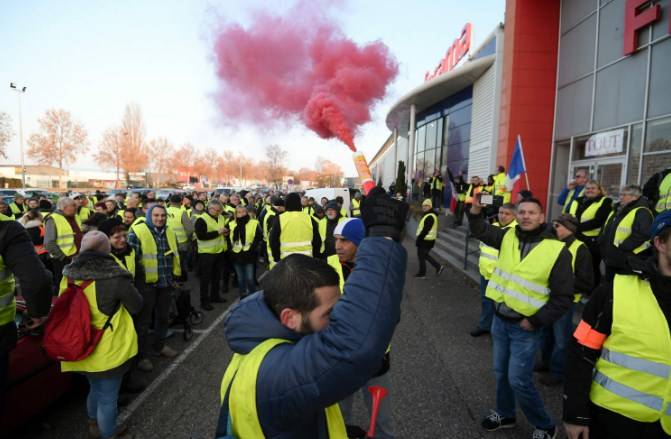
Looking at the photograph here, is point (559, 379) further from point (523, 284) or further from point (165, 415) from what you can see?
point (165, 415)

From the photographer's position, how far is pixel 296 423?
40.9 inches

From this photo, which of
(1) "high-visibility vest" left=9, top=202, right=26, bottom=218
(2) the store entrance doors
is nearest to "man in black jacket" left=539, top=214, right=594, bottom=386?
(2) the store entrance doors

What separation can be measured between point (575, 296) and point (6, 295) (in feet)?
17.0

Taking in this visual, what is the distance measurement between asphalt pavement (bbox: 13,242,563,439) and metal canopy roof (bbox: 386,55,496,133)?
1235 cm

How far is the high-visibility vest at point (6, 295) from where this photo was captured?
8.55 feet

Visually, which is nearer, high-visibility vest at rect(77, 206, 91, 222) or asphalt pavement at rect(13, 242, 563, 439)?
asphalt pavement at rect(13, 242, 563, 439)

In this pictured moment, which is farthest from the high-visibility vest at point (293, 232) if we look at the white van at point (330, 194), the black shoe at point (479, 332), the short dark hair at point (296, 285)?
the white van at point (330, 194)

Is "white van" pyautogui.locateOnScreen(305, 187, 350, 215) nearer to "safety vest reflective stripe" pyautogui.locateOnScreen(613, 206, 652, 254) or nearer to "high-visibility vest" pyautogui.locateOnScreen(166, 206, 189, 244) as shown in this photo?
"high-visibility vest" pyautogui.locateOnScreen(166, 206, 189, 244)

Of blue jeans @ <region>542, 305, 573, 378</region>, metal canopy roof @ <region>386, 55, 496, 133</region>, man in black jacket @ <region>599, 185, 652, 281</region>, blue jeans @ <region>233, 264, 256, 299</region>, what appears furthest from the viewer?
metal canopy roof @ <region>386, 55, 496, 133</region>

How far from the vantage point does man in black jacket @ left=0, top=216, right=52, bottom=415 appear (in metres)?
2.59

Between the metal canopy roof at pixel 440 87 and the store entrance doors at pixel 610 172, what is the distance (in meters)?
6.22

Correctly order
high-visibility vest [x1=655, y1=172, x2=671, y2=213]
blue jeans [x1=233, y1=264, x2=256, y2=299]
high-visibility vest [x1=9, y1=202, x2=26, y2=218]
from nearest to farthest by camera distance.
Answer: high-visibility vest [x1=655, y1=172, x2=671, y2=213] < blue jeans [x1=233, y1=264, x2=256, y2=299] < high-visibility vest [x1=9, y1=202, x2=26, y2=218]

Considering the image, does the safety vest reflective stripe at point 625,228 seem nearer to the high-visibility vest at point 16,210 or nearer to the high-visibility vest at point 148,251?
the high-visibility vest at point 148,251

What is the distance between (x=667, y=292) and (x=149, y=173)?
67.1 meters
